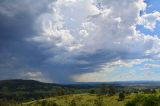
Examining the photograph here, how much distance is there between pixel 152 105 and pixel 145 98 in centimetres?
523

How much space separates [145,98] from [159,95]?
7.82m

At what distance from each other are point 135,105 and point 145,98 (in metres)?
7.36

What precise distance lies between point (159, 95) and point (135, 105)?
1437cm

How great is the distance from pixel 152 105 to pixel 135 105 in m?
9.77

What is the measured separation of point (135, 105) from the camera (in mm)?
163125

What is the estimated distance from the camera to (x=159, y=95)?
160 meters

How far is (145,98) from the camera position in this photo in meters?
160

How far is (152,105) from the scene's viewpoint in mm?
158000

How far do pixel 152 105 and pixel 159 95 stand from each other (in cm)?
691
